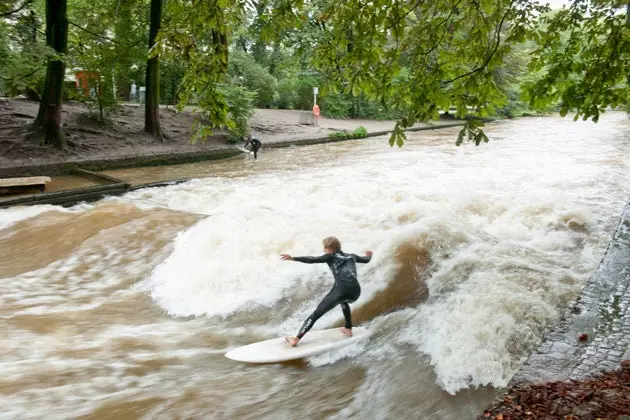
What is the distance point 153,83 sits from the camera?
19.7m

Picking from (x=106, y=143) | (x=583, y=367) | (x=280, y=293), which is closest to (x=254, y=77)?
(x=106, y=143)

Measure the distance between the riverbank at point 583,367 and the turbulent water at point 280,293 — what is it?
244 millimetres

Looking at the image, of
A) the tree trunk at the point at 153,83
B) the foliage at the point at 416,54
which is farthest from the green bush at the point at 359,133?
the foliage at the point at 416,54

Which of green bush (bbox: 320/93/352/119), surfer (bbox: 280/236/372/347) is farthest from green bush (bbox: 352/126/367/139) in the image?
surfer (bbox: 280/236/372/347)

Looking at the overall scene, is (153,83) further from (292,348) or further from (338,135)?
(292,348)

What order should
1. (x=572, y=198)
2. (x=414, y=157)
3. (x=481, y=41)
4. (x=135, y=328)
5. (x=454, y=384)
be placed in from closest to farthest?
(x=454, y=384) < (x=481, y=41) < (x=135, y=328) < (x=572, y=198) < (x=414, y=157)

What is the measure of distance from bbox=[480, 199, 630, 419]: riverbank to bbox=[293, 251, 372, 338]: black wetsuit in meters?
1.93

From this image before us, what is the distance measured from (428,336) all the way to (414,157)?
15630mm

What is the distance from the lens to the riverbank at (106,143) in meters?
15.9

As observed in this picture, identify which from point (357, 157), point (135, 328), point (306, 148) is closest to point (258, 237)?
point (135, 328)

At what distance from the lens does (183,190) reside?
1428 cm

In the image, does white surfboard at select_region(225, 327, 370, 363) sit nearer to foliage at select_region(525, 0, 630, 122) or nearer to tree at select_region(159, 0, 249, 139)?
tree at select_region(159, 0, 249, 139)

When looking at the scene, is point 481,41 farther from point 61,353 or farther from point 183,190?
point 183,190

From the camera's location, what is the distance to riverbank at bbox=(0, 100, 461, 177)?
52.0 feet
